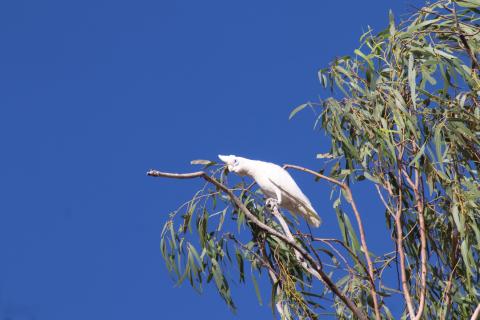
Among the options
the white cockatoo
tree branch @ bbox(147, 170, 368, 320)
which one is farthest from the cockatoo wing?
tree branch @ bbox(147, 170, 368, 320)

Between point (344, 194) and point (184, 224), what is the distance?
0.63m

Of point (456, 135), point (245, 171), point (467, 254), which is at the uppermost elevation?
point (245, 171)

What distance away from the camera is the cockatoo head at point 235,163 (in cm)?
433

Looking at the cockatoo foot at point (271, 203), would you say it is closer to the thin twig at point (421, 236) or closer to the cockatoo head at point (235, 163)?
the cockatoo head at point (235, 163)

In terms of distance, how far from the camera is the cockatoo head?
433 cm

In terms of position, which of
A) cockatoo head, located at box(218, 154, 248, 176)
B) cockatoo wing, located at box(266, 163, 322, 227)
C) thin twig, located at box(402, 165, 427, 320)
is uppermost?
cockatoo head, located at box(218, 154, 248, 176)

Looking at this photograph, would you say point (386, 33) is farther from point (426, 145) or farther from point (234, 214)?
point (234, 214)

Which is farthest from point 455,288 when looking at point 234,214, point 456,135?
point 234,214

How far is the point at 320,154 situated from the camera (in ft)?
15.3

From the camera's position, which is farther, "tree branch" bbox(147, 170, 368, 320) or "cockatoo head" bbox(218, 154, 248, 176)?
"cockatoo head" bbox(218, 154, 248, 176)

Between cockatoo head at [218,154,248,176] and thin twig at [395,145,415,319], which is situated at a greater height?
cockatoo head at [218,154,248,176]

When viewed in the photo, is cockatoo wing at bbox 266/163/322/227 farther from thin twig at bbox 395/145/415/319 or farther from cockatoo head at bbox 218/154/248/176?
thin twig at bbox 395/145/415/319

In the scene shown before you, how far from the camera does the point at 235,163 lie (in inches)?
171

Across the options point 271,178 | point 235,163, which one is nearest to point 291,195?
point 271,178
